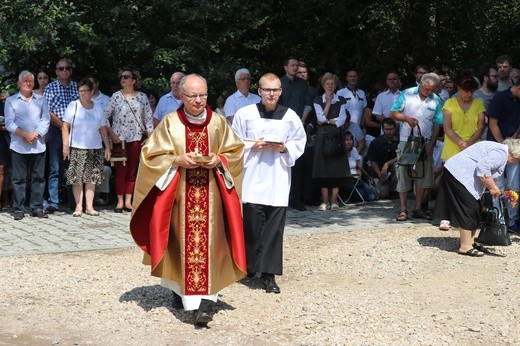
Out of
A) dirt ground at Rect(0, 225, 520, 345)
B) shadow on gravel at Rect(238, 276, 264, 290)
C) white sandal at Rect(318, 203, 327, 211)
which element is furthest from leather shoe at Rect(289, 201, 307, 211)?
shadow on gravel at Rect(238, 276, 264, 290)

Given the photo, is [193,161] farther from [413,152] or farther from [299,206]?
[299,206]

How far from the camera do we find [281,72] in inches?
692

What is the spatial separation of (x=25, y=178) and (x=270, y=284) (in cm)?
498

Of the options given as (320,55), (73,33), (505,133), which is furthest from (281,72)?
(505,133)

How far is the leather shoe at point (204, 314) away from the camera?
7.50m

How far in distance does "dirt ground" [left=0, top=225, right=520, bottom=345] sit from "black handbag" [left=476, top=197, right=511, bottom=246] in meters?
0.17

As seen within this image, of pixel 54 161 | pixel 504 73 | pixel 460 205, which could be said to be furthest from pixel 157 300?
pixel 504 73

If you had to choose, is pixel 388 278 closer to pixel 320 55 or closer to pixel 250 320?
pixel 250 320

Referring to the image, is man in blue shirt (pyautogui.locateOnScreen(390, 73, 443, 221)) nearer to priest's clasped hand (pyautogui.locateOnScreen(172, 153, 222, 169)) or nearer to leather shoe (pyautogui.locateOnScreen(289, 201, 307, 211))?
leather shoe (pyautogui.locateOnScreen(289, 201, 307, 211))

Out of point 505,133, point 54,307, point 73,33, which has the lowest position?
point 54,307

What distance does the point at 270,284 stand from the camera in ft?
28.7

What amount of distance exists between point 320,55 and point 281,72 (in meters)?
0.78

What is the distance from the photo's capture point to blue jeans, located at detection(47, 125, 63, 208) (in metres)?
13.0

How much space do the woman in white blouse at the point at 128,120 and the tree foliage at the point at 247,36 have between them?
Answer: 155 centimetres
